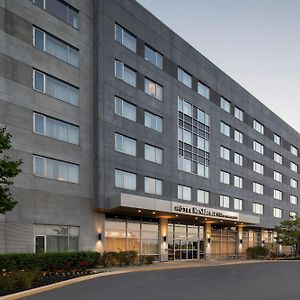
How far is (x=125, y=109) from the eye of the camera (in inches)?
1523

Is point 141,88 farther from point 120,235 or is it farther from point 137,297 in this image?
point 137,297

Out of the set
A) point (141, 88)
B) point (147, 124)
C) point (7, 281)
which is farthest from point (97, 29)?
point (7, 281)

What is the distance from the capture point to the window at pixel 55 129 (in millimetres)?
31375

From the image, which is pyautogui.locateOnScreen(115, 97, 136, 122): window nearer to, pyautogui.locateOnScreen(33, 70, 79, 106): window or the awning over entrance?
pyautogui.locateOnScreen(33, 70, 79, 106): window

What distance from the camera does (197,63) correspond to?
166 ft

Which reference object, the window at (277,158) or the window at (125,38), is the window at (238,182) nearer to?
the window at (277,158)

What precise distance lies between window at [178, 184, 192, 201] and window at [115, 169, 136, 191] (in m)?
7.67

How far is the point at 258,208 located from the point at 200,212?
80.0ft

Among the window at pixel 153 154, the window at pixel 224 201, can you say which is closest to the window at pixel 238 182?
the window at pixel 224 201

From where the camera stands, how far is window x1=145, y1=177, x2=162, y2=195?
40469 mm

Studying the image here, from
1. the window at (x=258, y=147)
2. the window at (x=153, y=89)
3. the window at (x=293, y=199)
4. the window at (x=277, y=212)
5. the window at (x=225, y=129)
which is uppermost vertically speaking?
the window at (x=153, y=89)

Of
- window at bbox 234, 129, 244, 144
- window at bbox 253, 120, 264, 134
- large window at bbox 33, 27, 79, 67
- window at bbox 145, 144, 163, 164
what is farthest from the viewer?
window at bbox 253, 120, 264, 134

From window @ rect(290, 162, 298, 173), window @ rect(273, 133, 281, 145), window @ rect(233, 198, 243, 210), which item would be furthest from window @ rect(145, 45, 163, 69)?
window @ rect(290, 162, 298, 173)

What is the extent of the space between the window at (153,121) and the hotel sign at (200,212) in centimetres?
768
